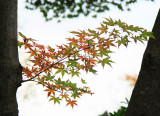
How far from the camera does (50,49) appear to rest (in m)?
2.11

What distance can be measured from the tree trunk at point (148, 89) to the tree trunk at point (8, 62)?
4.03 ft

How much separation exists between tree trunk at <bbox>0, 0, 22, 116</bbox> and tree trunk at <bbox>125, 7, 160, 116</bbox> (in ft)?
4.03

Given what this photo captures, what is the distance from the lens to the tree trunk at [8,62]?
174 cm

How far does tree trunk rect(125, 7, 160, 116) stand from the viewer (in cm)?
209

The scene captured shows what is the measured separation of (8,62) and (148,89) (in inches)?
57.6

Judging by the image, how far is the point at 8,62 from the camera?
177cm

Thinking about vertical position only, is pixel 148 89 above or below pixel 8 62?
below

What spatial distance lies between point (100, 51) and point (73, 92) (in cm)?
55

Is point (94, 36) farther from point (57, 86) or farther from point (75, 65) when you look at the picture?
point (57, 86)

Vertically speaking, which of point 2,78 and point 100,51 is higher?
point 100,51

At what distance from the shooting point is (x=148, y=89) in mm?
2127

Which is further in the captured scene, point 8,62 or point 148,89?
point 148,89

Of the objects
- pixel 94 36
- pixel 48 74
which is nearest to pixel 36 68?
pixel 48 74

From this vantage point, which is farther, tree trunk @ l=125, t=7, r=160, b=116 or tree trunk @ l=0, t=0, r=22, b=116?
tree trunk @ l=125, t=7, r=160, b=116
